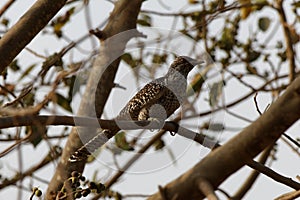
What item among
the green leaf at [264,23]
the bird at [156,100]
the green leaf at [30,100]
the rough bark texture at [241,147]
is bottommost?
the rough bark texture at [241,147]

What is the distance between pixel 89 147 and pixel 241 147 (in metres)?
2.25

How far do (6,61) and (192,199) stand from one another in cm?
160

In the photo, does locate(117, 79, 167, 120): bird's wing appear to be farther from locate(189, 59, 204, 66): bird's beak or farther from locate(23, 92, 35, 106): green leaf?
locate(23, 92, 35, 106): green leaf

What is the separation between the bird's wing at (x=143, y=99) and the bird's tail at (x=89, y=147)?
243mm

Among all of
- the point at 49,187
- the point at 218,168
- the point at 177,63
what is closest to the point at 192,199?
the point at 218,168

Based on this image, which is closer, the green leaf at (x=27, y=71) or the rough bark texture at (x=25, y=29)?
the rough bark texture at (x=25, y=29)

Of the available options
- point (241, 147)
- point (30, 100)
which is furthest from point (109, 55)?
point (241, 147)

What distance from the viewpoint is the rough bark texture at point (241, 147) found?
2.01m

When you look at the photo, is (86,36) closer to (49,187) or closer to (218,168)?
(49,187)

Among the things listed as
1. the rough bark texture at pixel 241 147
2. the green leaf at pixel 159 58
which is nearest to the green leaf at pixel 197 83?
the green leaf at pixel 159 58

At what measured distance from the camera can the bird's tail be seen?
4054 mm

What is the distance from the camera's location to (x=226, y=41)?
5.45 meters

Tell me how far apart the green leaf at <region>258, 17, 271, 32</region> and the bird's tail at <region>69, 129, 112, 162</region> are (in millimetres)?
1812

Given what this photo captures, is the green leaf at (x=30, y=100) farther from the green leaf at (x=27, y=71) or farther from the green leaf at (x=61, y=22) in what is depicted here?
the green leaf at (x=61, y=22)
